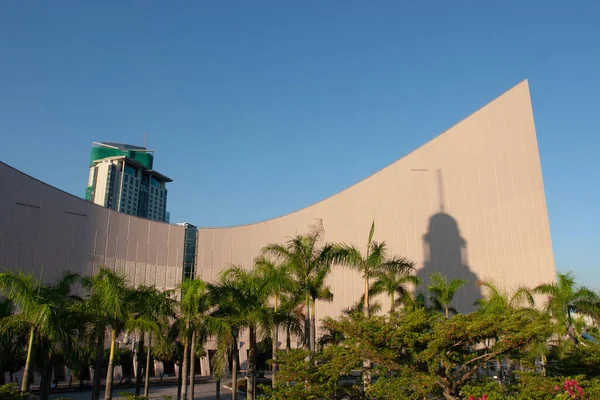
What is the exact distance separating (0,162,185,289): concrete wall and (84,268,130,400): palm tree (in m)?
12.5

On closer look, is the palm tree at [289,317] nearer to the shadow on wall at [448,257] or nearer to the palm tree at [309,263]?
the palm tree at [309,263]

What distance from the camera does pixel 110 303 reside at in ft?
48.2

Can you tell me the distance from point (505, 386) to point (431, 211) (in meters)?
21.3

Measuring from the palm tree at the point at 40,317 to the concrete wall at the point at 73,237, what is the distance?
13483 millimetres

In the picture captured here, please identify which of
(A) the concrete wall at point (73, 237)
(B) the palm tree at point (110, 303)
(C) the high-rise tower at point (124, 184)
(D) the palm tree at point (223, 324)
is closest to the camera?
(B) the palm tree at point (110, 303)

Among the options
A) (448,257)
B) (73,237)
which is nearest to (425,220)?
(448,257)

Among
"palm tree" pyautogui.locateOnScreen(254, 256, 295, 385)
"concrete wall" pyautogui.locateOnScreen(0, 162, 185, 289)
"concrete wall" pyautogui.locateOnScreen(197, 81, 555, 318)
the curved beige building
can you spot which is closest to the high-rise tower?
"concrete wall" pyautogui.locateOnScreen(0, 162, 185, 289)

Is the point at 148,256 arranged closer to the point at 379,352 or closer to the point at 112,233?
the point at 112,233

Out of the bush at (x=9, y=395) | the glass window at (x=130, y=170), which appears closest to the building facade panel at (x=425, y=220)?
the bush at (x=9, y=395)

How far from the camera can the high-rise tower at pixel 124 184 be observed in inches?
5054

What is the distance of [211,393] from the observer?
1020 inches

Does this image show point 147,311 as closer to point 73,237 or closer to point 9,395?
point 9,395

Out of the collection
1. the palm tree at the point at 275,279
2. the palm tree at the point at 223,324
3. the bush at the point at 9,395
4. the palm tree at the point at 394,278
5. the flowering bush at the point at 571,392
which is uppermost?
the palm tree at the point at 394,278

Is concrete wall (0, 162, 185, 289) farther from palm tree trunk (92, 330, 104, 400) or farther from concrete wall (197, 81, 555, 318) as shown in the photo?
palm tree trunk (92, 330, 104, 400)
